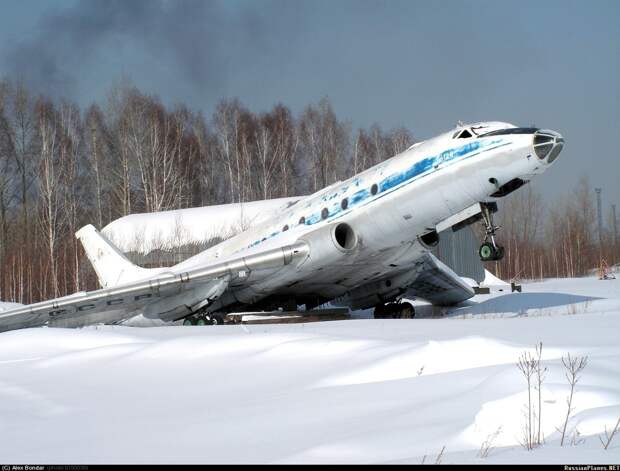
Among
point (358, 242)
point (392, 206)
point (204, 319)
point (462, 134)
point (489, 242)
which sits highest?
point (462, 134)

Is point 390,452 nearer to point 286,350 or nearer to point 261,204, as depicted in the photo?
point 286,350

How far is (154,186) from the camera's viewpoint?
42375mm

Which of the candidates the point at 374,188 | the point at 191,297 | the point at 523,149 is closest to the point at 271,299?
the point at 191,297

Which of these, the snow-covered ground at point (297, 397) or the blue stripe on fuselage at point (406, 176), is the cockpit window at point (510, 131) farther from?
the snow-covered ground at point (297, 397)

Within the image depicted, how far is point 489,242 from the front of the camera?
41.9 feet

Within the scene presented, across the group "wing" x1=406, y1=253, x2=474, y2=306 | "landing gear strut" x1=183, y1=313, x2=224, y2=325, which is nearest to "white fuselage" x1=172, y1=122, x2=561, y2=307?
"landing gear strut" x1=183, y1=313, x2=224, y2=325

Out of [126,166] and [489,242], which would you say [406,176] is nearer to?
[489,242]

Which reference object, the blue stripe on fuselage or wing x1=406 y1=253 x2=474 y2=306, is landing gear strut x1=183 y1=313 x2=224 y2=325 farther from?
wing x1=406 y1=253 x2=474 y2=306

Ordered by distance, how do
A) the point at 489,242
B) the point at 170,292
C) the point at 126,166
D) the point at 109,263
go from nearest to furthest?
the point at 489,242
the point at 170,292
the point at 109,263
the point at 126,166

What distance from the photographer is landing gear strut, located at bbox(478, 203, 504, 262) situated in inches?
490

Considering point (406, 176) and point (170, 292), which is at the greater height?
point (406, 176)

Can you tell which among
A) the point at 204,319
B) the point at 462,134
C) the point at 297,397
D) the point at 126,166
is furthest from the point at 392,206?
the point at 126,166

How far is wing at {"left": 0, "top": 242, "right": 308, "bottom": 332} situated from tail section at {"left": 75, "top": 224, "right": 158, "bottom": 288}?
11.9ft

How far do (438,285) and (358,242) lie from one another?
4.80 meters
